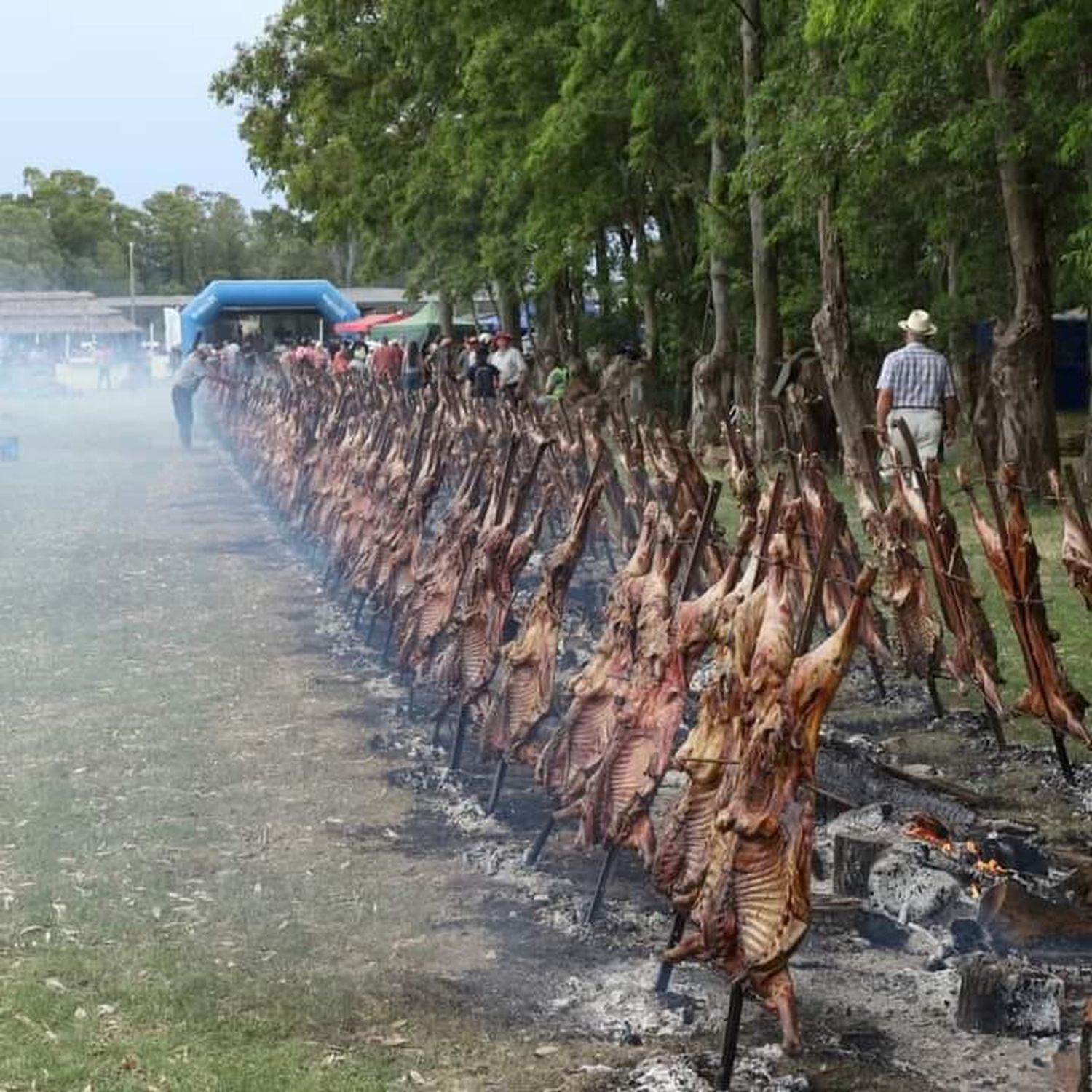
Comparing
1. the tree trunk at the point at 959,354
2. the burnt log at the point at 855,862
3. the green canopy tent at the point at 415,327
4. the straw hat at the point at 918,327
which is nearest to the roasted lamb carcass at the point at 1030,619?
the burnt log at the point at 855,862

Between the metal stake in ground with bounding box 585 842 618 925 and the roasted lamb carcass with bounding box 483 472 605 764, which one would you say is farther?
the roasted lamb carcass with bounding box 483 472 605 764

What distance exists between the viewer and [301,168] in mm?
46438

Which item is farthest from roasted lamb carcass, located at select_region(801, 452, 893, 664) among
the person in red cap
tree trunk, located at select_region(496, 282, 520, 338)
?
tree trunk, located at select_region(496, 282, 520, 338)

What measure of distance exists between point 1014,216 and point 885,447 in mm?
9739

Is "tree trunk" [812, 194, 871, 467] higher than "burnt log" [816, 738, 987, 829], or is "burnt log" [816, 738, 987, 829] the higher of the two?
"tree trunk" [812, 194, 871, 467]

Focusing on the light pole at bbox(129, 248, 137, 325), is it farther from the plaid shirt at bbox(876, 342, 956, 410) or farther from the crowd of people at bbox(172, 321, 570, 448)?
the plaid shirt at bbox(876, 342, 956, 410)

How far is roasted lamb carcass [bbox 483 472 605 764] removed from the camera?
7371 millimetres

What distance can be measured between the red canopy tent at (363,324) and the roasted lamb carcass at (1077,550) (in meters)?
52.1

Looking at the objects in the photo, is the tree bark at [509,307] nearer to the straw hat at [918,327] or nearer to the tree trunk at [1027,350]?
the tree trunk at [1027,350]

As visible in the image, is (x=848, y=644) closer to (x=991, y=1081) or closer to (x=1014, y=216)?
(x=991, y=1081)

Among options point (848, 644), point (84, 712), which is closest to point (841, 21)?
point (84, 712)

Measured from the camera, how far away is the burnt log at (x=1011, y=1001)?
5281 millimetres

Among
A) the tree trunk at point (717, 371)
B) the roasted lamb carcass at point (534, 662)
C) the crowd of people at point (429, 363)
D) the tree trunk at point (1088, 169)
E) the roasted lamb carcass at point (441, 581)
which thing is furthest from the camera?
the tree trunk at point (717, 371)

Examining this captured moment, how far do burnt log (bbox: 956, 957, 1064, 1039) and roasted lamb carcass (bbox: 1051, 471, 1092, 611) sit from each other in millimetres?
2808
